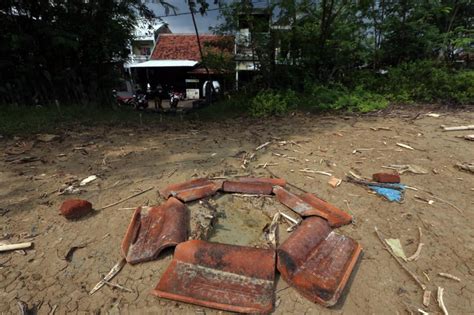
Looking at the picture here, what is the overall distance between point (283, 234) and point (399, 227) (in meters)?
0.96

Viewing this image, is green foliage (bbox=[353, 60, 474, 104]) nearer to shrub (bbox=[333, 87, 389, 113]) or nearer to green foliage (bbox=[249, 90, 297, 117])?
shrub (bbox=[333, 87, 389, 113])

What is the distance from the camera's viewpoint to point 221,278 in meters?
1.69

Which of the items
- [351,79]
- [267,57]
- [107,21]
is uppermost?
[107,21]

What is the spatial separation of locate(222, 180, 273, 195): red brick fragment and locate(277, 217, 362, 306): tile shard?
649 millimetres

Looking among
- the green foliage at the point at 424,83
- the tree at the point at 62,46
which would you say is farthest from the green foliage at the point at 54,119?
the green foliage at the point at 424,83

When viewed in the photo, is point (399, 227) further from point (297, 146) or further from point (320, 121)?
point (320, 121)

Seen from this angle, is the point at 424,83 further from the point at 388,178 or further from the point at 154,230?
the point at 154,230

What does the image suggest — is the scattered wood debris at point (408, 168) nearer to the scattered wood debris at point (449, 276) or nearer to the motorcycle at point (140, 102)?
the scattered wood debris at point (449, 276)

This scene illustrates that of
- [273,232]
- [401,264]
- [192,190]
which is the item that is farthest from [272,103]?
[401,264]

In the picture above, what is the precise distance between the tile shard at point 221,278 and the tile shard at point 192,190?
711 mm

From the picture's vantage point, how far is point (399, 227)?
2246 millimetres

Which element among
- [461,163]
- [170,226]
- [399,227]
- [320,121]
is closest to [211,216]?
[170,226]

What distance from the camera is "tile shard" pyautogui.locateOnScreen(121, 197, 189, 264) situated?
1.91m

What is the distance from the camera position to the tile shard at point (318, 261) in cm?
160
